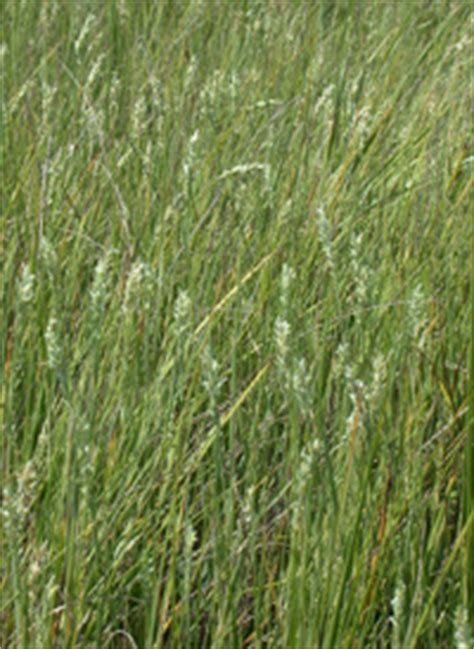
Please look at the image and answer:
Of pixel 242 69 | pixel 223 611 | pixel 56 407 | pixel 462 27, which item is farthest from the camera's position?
pixel 462 27

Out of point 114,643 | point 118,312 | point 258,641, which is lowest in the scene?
point 114,643

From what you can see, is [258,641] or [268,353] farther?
[268,353]

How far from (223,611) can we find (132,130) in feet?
4.58

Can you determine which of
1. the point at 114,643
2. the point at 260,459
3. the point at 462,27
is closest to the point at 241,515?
the point at 260,459

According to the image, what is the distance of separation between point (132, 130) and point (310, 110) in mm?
380

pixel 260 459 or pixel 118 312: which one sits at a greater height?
pixel 118 312

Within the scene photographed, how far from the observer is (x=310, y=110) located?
8.68 ft

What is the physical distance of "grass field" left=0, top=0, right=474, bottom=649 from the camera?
54.0 inches

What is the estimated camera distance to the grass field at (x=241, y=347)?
1.37 m

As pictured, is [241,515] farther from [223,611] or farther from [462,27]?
[462,27]

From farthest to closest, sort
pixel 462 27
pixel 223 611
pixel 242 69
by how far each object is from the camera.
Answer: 1. pixel 462 27
2. pixel 242 69
3. pixel 223 611

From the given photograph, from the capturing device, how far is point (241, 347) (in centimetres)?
195

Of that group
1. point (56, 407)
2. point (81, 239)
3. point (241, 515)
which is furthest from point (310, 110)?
point (241, 515)

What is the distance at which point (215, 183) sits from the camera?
7.66 feet
